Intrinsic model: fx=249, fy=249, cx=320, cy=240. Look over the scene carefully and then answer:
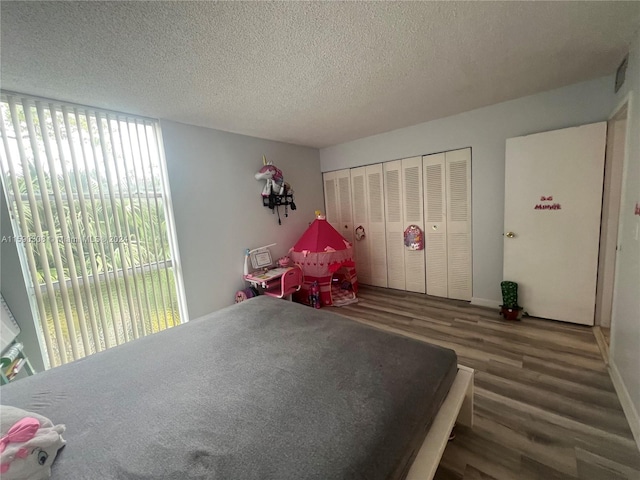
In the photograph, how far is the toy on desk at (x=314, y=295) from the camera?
3537mm

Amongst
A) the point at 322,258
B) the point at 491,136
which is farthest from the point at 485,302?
the point at 322,258

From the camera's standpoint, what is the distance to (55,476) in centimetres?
82

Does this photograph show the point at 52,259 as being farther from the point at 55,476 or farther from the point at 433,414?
the point at 433,414

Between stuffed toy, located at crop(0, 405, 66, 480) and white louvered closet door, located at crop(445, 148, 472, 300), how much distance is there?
12.2 feet

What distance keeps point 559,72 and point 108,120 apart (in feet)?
13.3

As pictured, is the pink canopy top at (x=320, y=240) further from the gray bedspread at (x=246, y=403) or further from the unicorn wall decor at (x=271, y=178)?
the gray bedspread at (x=246, y=403)

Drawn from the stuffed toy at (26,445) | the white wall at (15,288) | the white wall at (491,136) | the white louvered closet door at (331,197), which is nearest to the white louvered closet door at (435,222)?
the white wall at (491,136)

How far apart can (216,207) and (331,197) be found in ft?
6.75

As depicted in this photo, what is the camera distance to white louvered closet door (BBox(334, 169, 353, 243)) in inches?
167

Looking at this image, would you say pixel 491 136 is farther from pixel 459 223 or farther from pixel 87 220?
pixel 87 220

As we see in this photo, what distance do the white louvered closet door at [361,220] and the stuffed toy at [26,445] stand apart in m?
3.76

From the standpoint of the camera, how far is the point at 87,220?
2189 mm

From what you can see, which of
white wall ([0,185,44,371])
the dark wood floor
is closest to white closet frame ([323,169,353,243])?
→ the dark wood floor

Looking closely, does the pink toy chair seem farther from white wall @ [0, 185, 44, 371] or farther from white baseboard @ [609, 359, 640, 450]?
white baseboard @ [609, 359, 640, 450]
